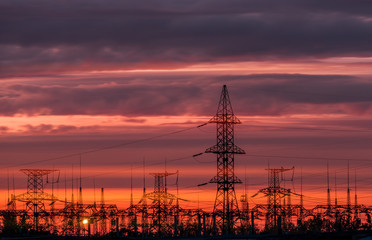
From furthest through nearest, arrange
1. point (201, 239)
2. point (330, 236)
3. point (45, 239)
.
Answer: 1. point (45, 239)
2. point (201, 239)
3. point (330, 236)

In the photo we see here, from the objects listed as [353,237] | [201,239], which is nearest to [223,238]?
[201,239]

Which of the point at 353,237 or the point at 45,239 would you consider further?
the point at 45,239

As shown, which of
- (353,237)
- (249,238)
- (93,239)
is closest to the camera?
(353,237)

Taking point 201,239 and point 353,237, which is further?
point 201,239

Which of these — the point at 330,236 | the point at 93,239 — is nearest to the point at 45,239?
the point at 93,239

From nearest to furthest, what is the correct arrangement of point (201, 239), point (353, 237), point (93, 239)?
1. point (353, 237)
2. point (201, 239)
3. point (93, 239)

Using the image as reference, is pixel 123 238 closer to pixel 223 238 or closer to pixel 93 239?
pixel 93 239

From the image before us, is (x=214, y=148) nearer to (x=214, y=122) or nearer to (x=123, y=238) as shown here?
(x=214, y=122)

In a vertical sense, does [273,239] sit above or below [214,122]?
below

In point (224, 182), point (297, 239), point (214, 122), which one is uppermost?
point (214, 122)
